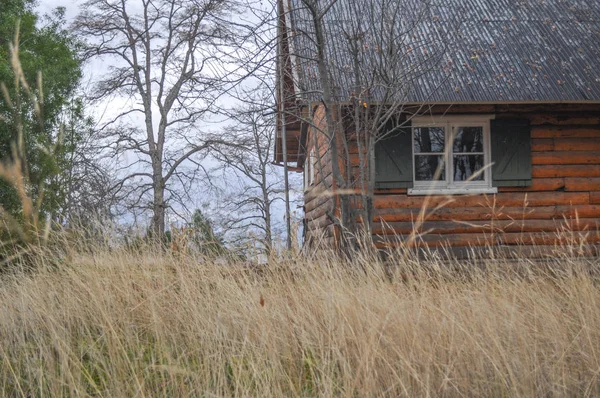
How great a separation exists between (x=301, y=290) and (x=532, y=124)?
6.50 m

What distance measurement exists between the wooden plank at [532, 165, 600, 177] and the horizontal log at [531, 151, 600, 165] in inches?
3.1

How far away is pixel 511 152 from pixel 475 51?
1.82 m

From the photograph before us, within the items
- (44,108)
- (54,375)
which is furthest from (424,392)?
(44,108)

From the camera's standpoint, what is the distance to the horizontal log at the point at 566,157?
10.0 meters

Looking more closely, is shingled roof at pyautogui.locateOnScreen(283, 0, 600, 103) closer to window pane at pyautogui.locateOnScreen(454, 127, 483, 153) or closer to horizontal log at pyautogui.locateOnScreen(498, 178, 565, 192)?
window pane at pyautogui.locateOnScreen(454, 127, 483, 153)

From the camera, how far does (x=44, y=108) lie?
1452 centimetres

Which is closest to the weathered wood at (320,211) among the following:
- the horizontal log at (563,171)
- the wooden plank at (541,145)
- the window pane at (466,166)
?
the window pane at (466,166)

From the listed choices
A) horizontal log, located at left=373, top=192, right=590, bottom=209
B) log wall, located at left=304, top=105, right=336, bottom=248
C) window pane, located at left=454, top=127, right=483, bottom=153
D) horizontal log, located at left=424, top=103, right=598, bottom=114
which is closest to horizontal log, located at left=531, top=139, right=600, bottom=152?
horizontal log, located at left=424, top=103, right=598, bottom=114

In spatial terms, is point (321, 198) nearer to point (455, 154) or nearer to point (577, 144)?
point (455, 154)

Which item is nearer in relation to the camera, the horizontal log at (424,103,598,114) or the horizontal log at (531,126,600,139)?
the horizontal log at (424,103,598,114)

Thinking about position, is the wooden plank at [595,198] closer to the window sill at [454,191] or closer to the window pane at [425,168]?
the window sill at [454,191]

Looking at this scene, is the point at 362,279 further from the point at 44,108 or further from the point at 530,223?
the point at 44,108

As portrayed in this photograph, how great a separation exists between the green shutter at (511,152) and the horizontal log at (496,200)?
0.75ft

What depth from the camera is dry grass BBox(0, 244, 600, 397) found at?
3584 millimetres
